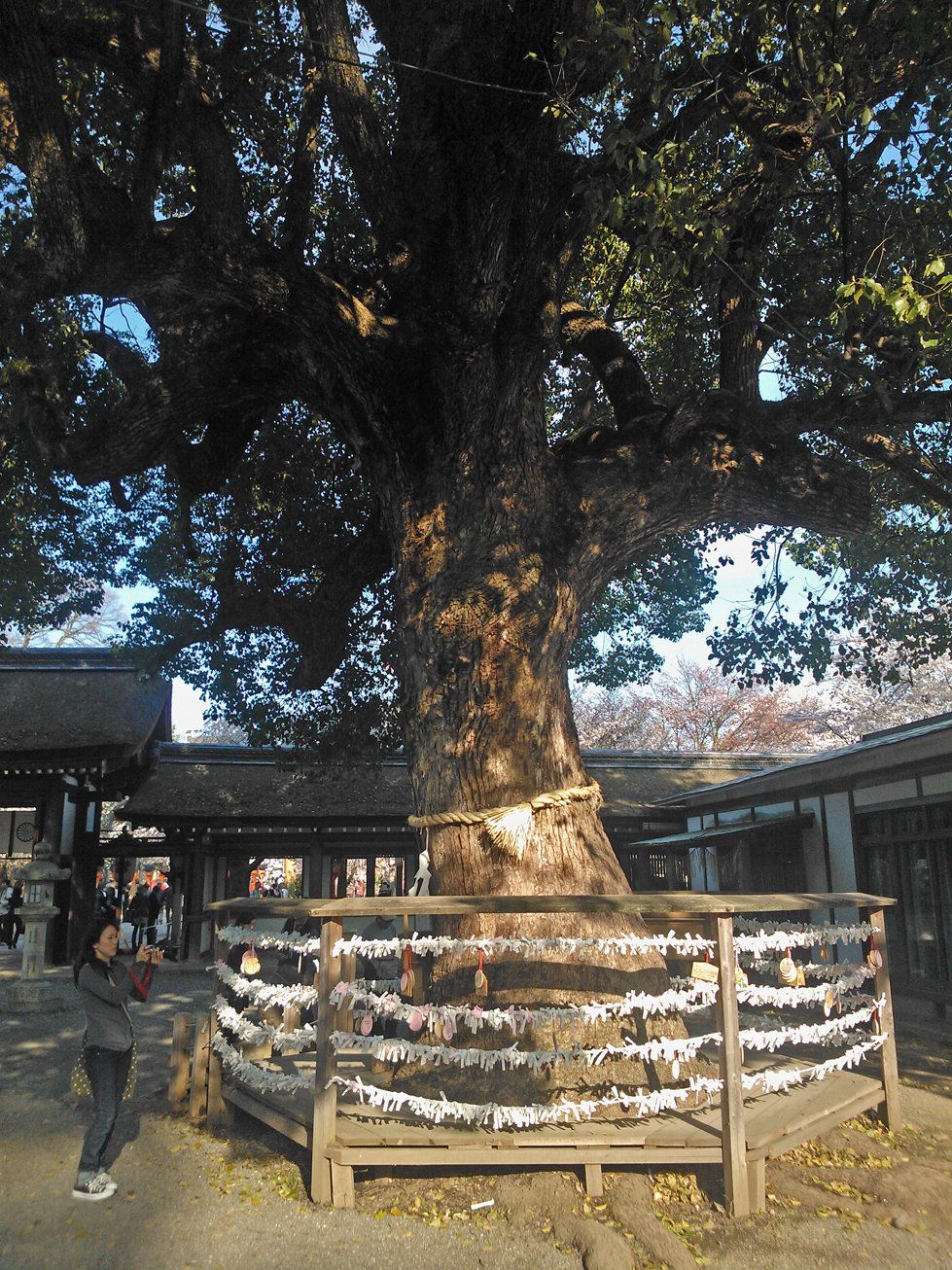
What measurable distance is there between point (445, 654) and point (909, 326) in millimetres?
4872

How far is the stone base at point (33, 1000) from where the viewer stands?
12578 millimetres

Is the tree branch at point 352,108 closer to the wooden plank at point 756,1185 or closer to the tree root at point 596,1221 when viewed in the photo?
the tree root at point 596,1221

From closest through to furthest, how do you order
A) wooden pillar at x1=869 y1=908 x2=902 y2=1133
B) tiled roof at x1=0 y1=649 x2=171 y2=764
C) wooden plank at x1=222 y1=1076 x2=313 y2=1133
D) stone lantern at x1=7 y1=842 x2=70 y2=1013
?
wooden plank at x1=222 y1=1076 x2=313 y2=1133 → wooden pillar at x1=869 y1=908 x2=902 y2=1133 → stone lantern at x1=7 y1=842 x2=70 y2=1013 → tiled roof at x1=0 y1=649 x2=171 y2=764

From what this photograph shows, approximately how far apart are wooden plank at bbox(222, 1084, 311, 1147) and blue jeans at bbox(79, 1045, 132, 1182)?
93 centimetres

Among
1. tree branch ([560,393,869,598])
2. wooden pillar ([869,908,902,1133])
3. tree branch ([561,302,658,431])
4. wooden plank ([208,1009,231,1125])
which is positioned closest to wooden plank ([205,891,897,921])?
wooden pillar ([869,908,902,1133])

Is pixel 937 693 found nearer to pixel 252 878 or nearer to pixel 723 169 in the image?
pixel 252 878

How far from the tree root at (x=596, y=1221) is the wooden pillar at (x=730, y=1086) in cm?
49

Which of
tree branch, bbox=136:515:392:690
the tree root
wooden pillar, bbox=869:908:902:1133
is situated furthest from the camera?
tree branch, bbox=136:515:392:690

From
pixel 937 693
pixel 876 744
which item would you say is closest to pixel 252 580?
pixel 876 744

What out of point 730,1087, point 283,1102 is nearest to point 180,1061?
point 283,1102

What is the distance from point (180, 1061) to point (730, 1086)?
4496mm

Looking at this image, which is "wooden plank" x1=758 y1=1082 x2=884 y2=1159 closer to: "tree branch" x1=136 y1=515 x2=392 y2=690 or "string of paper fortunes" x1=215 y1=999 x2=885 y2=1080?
"string of paper fortunes" x1=215 y1=999 x2=885 y2=1080

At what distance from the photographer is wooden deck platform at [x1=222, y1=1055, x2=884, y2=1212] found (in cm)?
485

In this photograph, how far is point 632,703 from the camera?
39.4 meters
